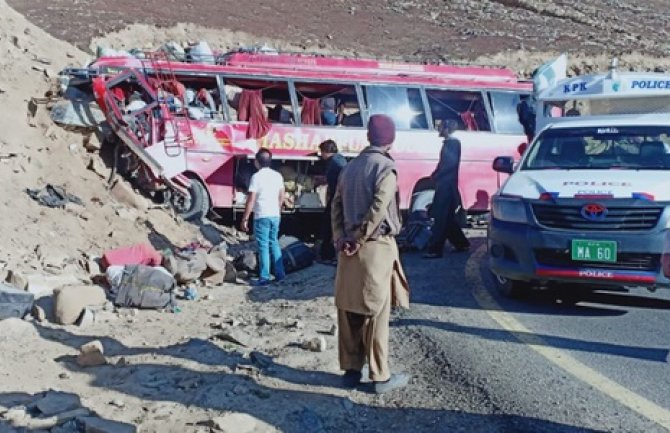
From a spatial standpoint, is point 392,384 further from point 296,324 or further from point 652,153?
point 652,153

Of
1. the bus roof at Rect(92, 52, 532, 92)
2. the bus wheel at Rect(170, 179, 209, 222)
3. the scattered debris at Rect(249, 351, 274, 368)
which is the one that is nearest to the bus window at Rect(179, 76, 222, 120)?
the bus roof at Rect(92, 52, 532, 92)

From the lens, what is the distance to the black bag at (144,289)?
8.90 m

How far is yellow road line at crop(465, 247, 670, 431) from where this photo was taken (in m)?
5.71

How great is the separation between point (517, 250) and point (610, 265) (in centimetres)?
87

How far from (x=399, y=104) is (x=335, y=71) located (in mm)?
1274

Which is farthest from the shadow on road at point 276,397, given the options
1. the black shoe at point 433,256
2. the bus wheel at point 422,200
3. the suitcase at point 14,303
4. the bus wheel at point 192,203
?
the bus wheel at point 422,200

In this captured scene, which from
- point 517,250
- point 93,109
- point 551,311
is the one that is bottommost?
point 551,311

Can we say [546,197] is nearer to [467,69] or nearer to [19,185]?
[19,185]

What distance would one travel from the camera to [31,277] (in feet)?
30.4

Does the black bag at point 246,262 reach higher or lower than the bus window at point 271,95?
lower

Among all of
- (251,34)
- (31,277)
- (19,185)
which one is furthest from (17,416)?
(251,34)

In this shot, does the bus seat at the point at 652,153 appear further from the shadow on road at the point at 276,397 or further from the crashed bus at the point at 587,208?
the shadow on road at the point at 276,397

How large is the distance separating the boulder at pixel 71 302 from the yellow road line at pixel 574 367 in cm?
375

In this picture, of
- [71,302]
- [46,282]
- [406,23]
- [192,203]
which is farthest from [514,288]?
[406,23]
